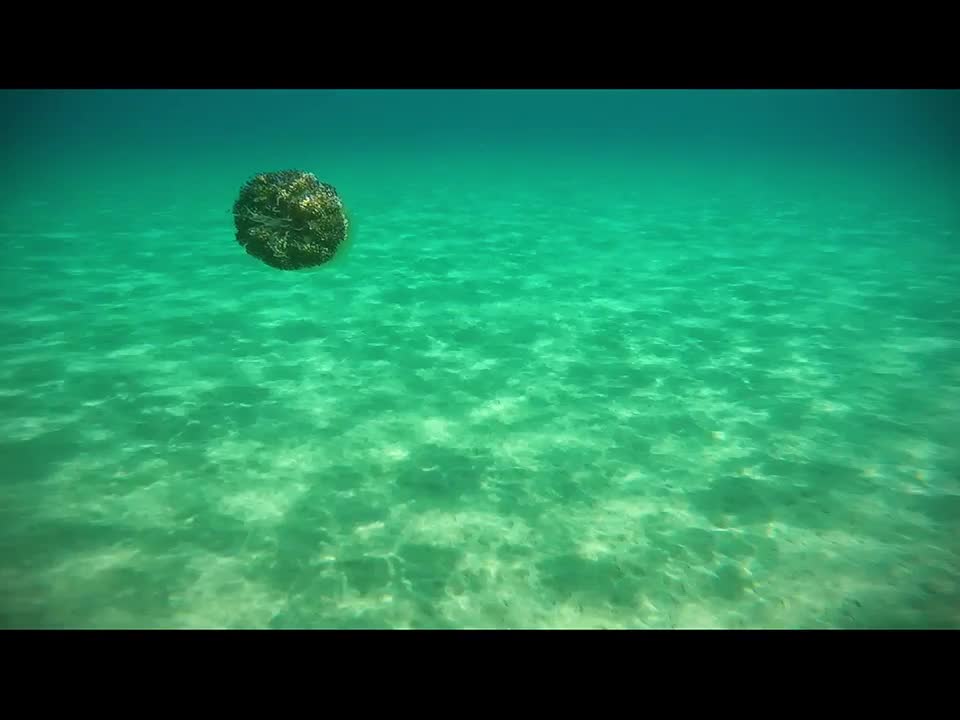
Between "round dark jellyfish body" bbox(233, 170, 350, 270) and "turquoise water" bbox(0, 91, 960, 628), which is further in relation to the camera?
"round dark jellyfish body" bbox(233, 170, 350, 270)

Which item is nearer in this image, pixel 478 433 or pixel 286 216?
pixel 478 433

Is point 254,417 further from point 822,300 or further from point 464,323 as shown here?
point 822,300

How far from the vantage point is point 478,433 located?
795cm

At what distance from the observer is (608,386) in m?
9.23

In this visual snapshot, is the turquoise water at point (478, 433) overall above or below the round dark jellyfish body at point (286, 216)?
below

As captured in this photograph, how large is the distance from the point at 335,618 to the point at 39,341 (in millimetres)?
8736

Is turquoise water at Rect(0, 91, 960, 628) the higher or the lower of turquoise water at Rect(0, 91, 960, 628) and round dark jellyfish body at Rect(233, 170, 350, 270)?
the lower

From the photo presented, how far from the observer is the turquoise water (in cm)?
555

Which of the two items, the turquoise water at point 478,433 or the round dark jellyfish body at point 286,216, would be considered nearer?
the turquoise water at point 478,433

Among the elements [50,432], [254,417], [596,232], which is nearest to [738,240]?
[596,232]

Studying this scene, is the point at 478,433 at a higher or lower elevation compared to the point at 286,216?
lower

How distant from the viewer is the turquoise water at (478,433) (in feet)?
18.2

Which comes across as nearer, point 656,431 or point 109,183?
point 656,431
